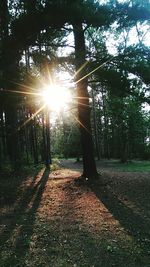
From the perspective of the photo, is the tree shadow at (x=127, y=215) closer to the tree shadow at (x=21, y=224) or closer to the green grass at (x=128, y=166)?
the tree shadow at (x=21, y=224)

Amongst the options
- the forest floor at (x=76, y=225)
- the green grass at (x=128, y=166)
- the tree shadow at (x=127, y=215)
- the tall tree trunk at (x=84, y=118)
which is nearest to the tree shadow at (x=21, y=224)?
the forest floor at (x=76, y=225)

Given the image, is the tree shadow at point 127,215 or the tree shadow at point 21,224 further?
the tree shadow at point 127,215

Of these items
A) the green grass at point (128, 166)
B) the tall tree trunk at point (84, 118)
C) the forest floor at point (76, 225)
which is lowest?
the forest floor at point (76, 225)

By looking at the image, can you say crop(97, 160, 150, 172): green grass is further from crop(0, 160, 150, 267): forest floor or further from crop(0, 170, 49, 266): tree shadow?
crop(0, 170, 49, 266): tree shadow

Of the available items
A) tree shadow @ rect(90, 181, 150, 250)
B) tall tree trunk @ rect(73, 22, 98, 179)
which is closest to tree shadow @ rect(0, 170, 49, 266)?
tree shadow @ rect(90, 181, 150, 250)

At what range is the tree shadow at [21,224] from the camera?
5.59 meters

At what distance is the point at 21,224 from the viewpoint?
281 inches

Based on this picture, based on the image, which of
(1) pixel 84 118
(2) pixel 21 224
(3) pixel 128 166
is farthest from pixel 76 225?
(3) pixel 128 166

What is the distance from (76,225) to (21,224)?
1.27 m

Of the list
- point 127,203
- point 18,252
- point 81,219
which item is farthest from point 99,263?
point 127,203

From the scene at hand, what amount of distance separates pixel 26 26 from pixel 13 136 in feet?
26.3

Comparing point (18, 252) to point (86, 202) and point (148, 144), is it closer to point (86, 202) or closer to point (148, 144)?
point (86, 202)

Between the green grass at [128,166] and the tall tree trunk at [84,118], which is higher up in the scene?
the tall tree trunk at [84,118]

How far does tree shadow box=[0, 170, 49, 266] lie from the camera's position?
220 inches
